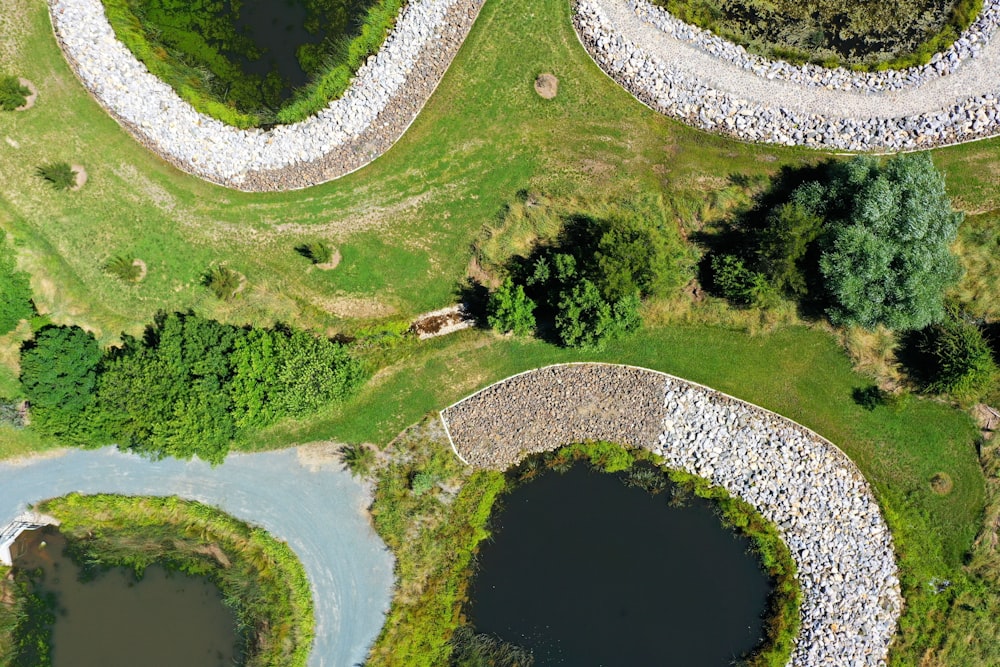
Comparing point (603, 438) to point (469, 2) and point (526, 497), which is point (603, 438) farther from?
point (469, 2)

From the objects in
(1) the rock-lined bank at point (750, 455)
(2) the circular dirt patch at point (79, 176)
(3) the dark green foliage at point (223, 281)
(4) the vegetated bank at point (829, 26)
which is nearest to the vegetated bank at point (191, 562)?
(3) the dark green foliage at point (223, 281)

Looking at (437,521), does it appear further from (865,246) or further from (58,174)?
(58,174)

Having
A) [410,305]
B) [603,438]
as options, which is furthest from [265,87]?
[603,438]

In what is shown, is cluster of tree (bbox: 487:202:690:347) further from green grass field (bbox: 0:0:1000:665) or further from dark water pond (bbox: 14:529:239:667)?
dark water pond (bbox: 14:529:239:667)

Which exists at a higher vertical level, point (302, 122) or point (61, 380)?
point (302, 122)

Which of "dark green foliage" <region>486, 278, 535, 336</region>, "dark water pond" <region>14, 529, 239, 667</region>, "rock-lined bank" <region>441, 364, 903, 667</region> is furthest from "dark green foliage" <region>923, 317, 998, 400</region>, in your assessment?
"dark water pond" <region>14, 529, 239, 667</region>

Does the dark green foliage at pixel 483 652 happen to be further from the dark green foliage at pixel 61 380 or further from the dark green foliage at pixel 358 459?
the dark green foliage at pixel 61 380

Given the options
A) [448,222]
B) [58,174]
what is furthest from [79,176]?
[448,222]
